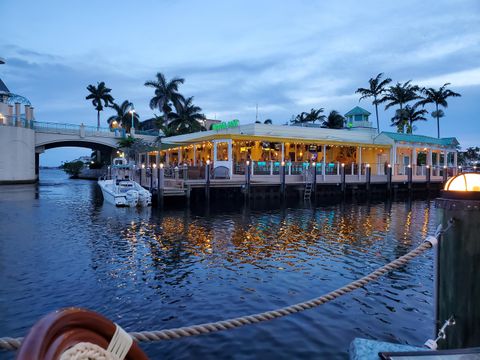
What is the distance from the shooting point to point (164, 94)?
58.7 metres

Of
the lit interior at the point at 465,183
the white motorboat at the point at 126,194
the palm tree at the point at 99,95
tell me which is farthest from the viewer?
the palm tree at the point at 99,95

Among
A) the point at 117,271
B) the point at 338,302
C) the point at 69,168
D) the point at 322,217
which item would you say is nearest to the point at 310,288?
the point at 338,302

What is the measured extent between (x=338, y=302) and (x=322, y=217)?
13246mm

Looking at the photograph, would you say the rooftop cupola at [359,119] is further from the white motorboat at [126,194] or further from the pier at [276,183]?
the white motorboat at [126,194]

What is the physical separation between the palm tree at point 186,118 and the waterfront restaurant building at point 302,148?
963 centimetres

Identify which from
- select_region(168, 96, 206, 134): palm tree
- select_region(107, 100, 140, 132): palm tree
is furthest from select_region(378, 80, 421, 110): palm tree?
select_region(107, 100, 140, 132): palm tree

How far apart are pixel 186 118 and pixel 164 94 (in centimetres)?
562

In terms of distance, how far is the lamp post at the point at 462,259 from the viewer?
291cm

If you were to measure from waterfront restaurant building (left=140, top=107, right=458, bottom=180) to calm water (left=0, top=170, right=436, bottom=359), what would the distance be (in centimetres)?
1507

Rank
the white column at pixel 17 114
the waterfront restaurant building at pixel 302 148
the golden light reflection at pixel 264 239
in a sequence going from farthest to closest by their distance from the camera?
the white column at pixel 17 114
the waterfront restaurant building at pixel 302 148
the golden light reflection at pixel 264 239

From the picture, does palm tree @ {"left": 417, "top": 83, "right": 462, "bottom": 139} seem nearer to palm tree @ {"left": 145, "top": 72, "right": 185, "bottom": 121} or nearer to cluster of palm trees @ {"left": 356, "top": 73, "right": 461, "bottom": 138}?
cluster of palm trees @ {"left": 356, "top": 73, "right": 461, "bottom": 138}

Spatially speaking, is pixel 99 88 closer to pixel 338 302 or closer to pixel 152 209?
pixel 152 209

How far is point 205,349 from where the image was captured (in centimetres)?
567

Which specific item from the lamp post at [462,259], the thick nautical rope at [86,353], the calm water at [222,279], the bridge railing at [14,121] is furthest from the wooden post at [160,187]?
the bridge railing at [14,121]
